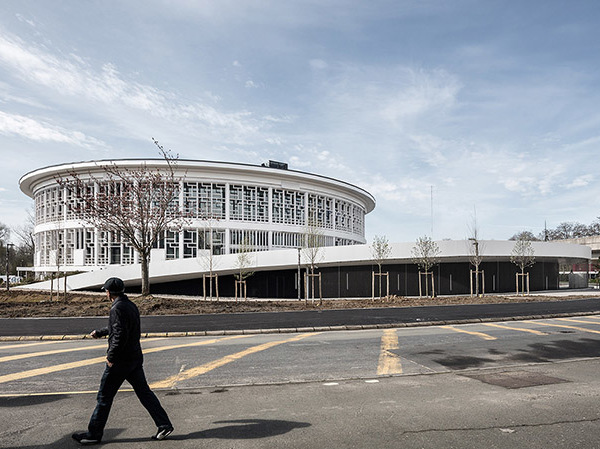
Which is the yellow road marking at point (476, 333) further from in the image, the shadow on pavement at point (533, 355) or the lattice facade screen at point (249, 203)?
the lattice facade screen at point (249, 203)

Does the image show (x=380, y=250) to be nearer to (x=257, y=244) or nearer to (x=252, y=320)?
(x=252, y=320)

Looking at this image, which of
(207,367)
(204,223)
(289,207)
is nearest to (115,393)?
(207,367)

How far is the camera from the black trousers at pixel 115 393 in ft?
16.6

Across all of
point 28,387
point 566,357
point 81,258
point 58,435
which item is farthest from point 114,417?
point 81,258

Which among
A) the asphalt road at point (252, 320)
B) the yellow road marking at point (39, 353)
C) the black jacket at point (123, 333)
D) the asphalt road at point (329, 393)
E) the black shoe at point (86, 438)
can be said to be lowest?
the asphalt road at point (252, 320)

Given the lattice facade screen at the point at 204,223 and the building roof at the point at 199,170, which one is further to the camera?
the building roof at the point at 199,170

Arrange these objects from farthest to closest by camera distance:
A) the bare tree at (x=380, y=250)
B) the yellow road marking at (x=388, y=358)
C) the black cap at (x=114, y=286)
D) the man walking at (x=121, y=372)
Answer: the bare tree at (x=380, y=250) → the yellow road marking at (x=388, y=358) → the black cap at (x=114, y=286) → the man walking at (x=121, y=372)

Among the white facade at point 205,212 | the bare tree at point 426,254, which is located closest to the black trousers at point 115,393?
the bare tree at point 426,254

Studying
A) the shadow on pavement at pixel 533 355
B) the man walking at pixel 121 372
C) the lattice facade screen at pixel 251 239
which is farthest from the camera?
the lattice facade screen at pixel 251 239

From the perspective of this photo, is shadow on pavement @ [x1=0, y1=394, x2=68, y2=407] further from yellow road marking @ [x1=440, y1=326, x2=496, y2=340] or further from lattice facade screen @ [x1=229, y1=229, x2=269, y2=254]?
lattice facade screen @ [x1=229, y1=229, x2=269, y2=254]

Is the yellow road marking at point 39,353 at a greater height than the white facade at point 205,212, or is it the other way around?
the white facade at point 205,212

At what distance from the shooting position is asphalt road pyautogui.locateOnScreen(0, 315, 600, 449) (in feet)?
16.9

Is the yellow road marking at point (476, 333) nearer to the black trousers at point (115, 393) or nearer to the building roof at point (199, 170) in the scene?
the black trousers at point (115, 393)

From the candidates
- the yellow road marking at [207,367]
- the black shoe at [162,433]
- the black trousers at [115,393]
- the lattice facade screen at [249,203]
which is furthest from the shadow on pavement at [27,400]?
the lattice facade screen at [249,203]
